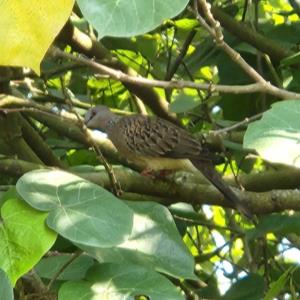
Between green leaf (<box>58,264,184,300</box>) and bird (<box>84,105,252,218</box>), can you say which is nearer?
green leaf (<box>58,264,184,300</box>)

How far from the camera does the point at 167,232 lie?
178 centimetres

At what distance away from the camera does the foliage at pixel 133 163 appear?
1280 mm

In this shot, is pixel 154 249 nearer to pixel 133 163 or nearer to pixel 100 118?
pixel 133 163

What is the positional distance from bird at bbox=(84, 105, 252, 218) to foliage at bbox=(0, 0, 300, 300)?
0.08 metres

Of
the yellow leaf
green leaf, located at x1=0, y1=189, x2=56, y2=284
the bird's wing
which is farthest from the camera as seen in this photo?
the bird's wing

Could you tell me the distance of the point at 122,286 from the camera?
151cm

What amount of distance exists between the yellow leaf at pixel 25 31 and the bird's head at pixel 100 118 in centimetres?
271

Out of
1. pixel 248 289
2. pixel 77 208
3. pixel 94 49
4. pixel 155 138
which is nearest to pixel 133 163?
pixel 155 138

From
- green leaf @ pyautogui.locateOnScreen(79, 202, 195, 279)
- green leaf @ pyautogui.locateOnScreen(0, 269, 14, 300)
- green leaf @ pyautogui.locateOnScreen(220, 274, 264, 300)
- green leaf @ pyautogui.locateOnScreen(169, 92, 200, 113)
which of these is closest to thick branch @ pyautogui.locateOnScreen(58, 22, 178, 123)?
green leaf @ pyautogui.locateOnScreen(169, 92, 200, 113)

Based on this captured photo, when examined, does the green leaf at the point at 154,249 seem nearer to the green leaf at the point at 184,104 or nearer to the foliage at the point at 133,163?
the foliage at the point at 133,163

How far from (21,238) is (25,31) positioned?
0.49 m

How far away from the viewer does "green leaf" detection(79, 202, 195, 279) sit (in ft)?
5.39

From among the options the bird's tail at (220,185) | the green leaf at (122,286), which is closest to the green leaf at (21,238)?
the green leaf at (122,286)

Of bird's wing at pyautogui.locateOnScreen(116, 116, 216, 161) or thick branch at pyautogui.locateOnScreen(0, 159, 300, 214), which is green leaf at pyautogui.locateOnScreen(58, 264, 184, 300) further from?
bird's wing at pyautogui.locateOnScreen(116, 116, 216, 161)
